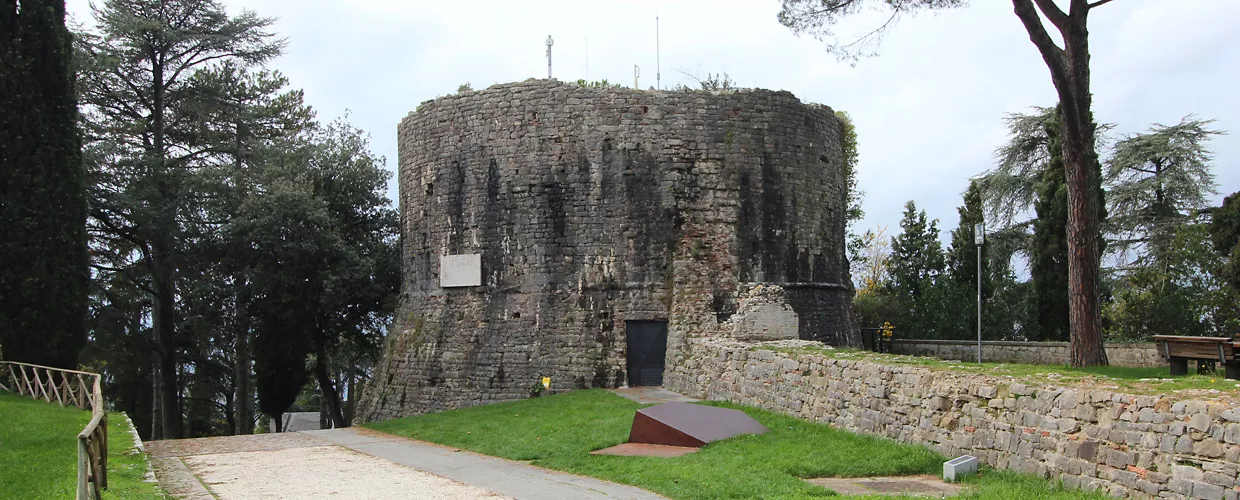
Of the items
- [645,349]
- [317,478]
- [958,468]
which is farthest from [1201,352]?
[317,478]

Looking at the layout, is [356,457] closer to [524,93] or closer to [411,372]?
[411,372]

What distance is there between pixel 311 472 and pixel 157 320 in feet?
60.6

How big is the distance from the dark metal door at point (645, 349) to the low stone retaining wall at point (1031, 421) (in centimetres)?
477

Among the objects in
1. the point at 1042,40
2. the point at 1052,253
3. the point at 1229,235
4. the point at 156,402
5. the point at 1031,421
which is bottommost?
the point at 156,402

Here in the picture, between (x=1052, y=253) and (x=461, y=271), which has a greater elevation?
(x=1052, y=253)

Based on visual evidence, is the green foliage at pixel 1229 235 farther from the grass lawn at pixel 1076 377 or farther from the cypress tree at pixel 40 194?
the cypress tree at pixel 40 194

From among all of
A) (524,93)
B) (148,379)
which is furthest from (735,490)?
(148,379)

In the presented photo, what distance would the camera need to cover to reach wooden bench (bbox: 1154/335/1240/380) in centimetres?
1243

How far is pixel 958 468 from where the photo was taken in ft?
26.4

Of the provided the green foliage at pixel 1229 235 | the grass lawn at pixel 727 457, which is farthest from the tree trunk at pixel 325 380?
the green foliage at pixel 1229 235

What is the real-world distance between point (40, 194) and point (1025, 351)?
805 inches

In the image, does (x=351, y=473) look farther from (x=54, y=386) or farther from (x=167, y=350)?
(x=167, y=350)

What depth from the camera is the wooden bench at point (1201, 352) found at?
12.4 meters

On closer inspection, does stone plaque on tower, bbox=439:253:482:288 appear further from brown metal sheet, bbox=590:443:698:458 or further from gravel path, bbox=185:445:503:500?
brown metal sheet, bbox=590:443:698:458
